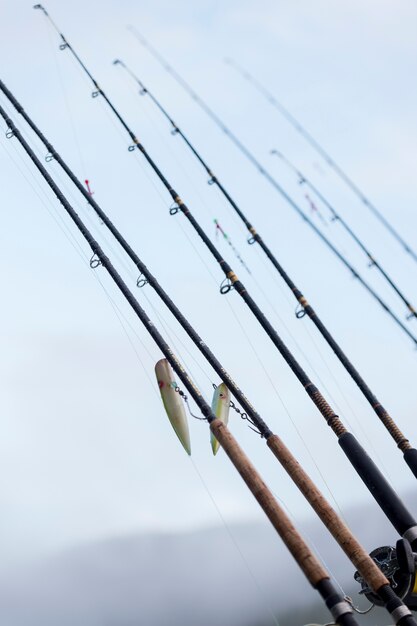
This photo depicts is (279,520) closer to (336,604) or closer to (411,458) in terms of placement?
(336,604)

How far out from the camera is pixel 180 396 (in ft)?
35.3

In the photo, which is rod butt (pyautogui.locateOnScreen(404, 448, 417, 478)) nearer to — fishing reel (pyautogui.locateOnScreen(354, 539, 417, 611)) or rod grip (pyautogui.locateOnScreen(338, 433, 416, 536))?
rod grip (pyautogui.locateOnScreen(338, 433, 416, 536))

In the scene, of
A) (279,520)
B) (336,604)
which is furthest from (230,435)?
(336,604)

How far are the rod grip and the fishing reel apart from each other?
11.0 inches

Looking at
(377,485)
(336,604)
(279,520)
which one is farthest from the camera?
(377,485)

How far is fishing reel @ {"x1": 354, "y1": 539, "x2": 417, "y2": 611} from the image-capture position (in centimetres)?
956

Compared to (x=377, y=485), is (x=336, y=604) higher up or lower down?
lower down

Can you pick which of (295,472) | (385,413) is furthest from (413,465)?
(295,472)

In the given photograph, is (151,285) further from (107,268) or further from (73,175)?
(73,175)

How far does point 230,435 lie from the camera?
28.6ft

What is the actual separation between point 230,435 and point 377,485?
8.36 feet

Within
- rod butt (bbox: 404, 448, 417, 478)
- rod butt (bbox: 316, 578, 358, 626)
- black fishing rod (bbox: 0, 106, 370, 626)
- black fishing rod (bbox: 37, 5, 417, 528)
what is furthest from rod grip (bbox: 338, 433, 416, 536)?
rod butt (bbox: 316, 578, 358, 626)

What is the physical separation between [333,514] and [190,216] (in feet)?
23.2

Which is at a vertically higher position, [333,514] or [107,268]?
[107,268]
